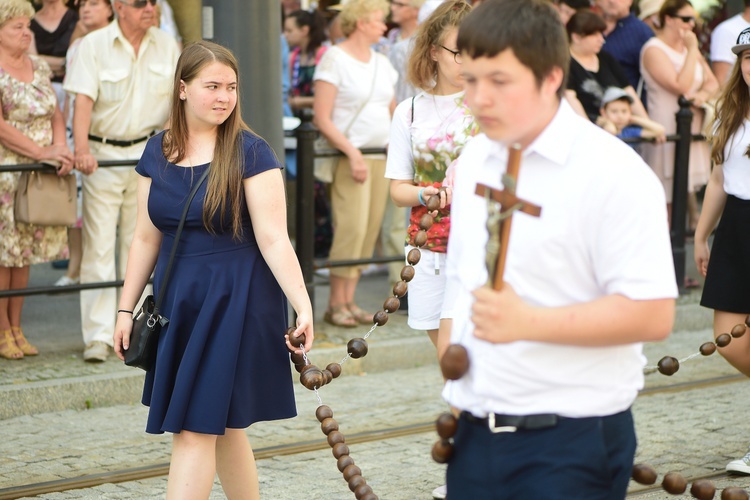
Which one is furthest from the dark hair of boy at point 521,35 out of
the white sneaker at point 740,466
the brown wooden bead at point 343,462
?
the white sneaker at point 740,466

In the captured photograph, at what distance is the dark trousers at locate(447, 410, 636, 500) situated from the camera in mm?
2537

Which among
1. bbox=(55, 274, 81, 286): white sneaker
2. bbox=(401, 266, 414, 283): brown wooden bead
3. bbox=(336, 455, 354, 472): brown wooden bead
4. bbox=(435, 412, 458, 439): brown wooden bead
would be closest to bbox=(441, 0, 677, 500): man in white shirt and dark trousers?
bbox=(435, 412, 458, 439): brown wooden bead

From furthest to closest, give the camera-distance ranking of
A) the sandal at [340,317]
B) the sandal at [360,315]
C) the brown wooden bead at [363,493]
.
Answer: the sandal at [360,315]
the sandal at [340,317]
the brown wooden bead at [363,493]

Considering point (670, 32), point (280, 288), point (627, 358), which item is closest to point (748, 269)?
point (280, 288)

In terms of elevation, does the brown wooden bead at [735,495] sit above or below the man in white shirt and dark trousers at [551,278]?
below

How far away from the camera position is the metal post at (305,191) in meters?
8.06

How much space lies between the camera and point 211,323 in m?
4.13

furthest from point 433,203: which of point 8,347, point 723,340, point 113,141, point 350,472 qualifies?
point 8,347

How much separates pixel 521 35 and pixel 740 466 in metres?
3.77

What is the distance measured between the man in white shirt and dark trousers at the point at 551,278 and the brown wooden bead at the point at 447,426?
0.11 metres

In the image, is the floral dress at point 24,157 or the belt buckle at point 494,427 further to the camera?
the floral dress at point 24,157

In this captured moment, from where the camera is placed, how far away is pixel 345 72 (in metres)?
8.31

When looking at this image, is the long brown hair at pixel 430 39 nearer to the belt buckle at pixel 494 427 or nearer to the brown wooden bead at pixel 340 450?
the brown wooden bead at pixel 340 450

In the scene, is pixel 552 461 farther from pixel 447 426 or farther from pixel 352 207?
pixel 352 207
